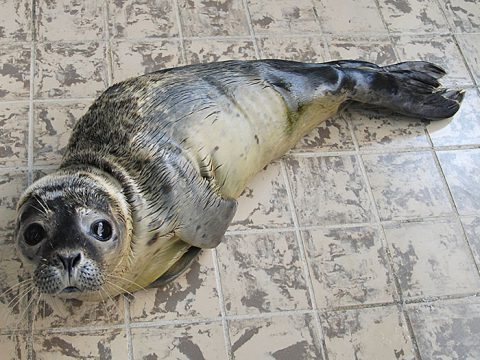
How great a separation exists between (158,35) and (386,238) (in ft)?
4.24

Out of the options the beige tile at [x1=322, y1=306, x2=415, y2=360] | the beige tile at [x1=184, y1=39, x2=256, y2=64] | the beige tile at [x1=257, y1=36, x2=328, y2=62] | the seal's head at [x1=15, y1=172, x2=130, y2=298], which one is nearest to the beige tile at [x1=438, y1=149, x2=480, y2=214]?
the beige tile at [x1=322, y1=306, x2=415, y2=360]

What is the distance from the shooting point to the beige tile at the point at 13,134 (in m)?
2.67

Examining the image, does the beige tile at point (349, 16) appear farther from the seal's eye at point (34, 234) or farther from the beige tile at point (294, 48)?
the seal's eye at point (34, 234)

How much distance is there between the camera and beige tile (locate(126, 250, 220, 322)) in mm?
2383

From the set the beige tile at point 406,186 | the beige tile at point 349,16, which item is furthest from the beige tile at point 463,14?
the beige tile at point 406,186

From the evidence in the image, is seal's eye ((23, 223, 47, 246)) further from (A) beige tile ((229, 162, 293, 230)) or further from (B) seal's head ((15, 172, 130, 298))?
(A) beige tile ((229, 162, 293, 230))

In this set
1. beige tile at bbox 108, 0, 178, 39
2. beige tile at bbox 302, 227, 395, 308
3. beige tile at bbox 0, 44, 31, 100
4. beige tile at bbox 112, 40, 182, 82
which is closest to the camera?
beige tile at bbox 302, 227, 395, 308

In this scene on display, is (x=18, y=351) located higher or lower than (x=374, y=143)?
lower

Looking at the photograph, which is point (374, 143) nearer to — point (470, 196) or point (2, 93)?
point (470, 196)

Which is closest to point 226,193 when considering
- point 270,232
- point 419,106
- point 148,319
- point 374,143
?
point 270,232

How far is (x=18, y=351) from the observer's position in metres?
2.27

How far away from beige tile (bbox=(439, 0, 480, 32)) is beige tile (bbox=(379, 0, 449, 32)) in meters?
0.04

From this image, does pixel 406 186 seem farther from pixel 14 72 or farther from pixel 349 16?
pixel 14 72

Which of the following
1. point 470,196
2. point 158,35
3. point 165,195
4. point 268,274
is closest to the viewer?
point 165,195
